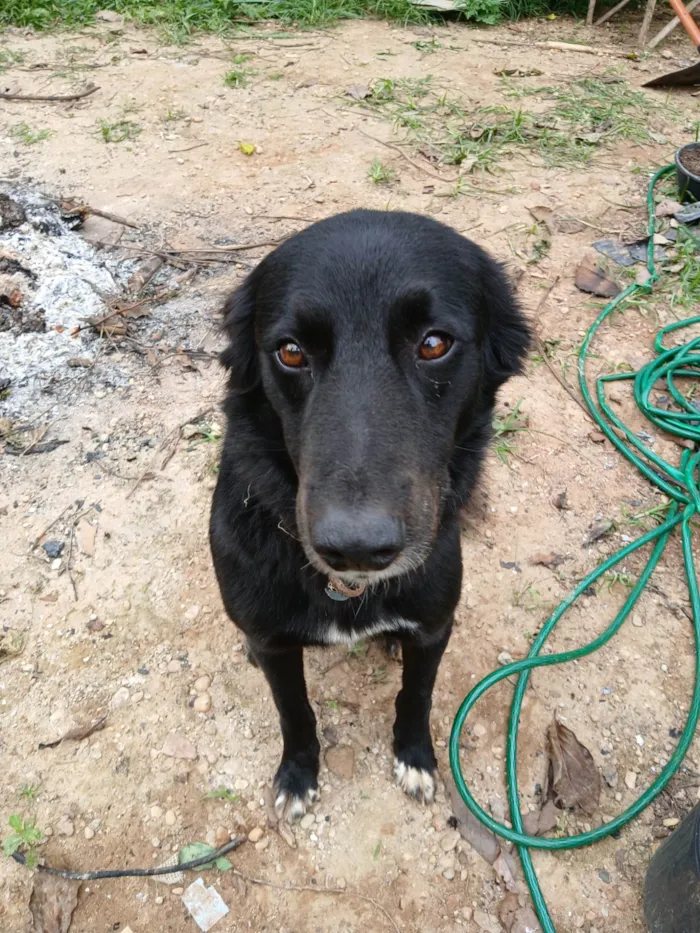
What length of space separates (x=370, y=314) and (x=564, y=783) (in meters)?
1.77

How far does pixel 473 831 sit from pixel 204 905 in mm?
917

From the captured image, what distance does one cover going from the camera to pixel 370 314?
165 centimetres

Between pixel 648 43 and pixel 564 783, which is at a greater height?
pixel 648 43

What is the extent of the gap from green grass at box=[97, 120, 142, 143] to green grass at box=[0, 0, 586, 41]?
2.35 m

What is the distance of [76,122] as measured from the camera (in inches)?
232

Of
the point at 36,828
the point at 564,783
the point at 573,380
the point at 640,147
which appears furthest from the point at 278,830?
the point at 640,147

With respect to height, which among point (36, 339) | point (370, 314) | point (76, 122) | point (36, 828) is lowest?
point (36, 828)

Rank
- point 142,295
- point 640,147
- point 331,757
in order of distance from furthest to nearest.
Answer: point 640,147 < point 142,295 < point 331,757

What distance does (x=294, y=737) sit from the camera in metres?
2.25

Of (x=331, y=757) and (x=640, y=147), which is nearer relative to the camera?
(x=331, y=757)

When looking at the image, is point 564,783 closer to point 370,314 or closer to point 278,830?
point 278,830

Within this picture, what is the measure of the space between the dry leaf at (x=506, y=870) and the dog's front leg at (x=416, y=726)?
0.94 feet

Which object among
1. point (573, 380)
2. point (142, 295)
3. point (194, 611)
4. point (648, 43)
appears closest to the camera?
point (194, 611)

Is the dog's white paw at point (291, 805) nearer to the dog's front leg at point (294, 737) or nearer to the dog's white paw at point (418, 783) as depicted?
the dog's front leg at point (294, 737)
